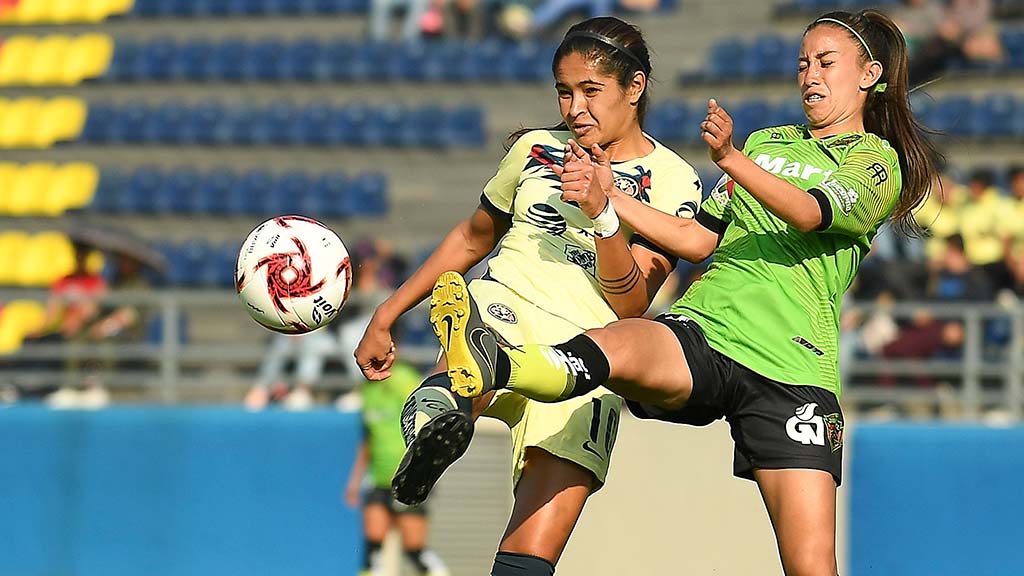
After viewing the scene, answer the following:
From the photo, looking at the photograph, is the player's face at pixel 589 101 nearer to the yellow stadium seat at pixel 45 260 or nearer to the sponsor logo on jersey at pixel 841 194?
the sponsor logo on jersey at pixel 841 194

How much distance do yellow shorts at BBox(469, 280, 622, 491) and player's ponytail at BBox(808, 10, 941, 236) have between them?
3.61 ft

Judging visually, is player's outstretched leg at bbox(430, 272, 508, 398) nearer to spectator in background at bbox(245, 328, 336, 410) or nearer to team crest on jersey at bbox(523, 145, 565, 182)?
team crest on jersey at bbox(523, 145, 565, 182)

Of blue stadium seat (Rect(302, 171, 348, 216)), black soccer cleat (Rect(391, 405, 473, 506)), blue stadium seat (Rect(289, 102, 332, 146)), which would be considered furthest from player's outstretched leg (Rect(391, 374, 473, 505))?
blue stadium seat (Rect(289, 102, 332, 146))

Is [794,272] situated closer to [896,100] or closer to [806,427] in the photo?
[806,427]

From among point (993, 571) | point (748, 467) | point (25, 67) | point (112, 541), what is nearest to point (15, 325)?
point (25, 67)

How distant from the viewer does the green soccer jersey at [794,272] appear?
4.48 meters

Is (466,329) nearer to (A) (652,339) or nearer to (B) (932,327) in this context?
(A) (652,339)

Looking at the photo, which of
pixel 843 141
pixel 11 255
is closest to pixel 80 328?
pixel 11 255

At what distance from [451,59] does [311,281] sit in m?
13.3

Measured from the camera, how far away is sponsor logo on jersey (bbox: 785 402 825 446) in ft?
14.5

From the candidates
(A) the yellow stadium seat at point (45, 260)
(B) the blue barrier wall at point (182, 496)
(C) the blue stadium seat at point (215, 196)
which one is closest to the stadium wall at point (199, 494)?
(B) the blue barrier wall at point (182, 496)

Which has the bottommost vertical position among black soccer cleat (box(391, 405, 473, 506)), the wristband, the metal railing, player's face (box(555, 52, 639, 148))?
black soccer cleat (box(391, 405, 473, 506))

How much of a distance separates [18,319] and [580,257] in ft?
40.8

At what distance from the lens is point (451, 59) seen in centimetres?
1791
